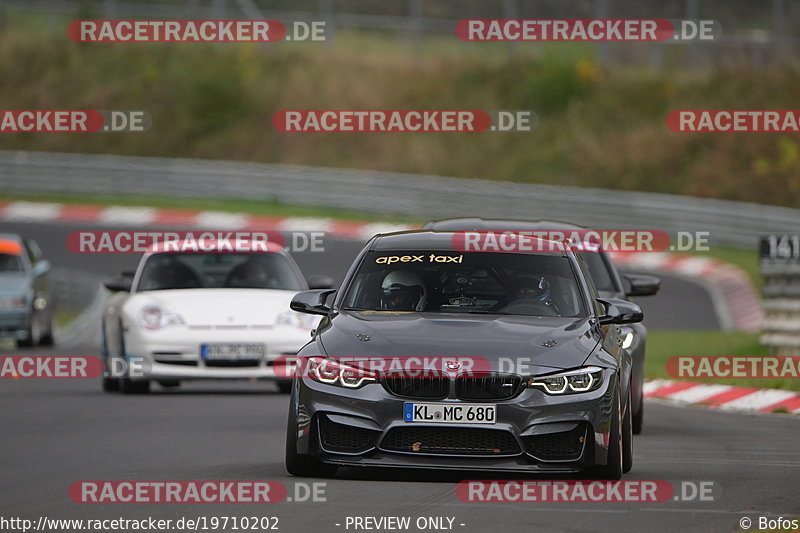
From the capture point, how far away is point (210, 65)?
5447 centimetres

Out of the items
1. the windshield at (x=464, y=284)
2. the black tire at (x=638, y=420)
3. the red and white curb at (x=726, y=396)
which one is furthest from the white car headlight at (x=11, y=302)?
the windshield at (x=464, y=284)

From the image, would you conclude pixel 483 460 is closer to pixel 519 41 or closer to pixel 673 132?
pixel 673 132

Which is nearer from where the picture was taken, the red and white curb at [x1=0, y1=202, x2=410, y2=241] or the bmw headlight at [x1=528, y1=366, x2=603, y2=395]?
the bmw headlight at [x1=528, y1=366, x2=603, y2=395]

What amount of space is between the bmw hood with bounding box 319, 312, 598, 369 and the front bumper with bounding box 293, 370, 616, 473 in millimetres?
229

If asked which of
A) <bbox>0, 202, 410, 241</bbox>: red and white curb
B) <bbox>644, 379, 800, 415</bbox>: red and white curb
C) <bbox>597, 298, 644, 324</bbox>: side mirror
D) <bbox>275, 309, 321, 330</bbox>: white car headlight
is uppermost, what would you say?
<bbox>0, 202, 410, 241</bbox>: red and white curb

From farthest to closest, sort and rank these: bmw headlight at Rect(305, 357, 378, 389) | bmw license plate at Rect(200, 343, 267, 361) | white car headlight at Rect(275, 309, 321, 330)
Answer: white car headlight at Rect(275, 309, 321, 330), bmw license plate at Rect(200, 343, 267, 361), bmw headlight at Rect(305, 357, 378, 389)

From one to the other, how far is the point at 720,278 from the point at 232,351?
18513mm

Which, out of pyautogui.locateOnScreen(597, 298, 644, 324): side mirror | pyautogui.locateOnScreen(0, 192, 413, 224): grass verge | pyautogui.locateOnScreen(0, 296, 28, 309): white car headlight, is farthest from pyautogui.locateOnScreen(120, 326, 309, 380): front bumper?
pyautogui.locateOnScreen(0, 192, 413, 224): grass verge

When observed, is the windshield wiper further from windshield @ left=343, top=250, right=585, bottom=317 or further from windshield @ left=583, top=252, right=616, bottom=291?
windshield @ left=583, top=252, right=616, bottom=291

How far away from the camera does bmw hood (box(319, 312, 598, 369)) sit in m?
9.59

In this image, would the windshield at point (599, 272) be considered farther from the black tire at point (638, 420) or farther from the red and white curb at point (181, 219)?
the red and white curb at point (181, 219)

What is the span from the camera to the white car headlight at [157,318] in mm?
16453

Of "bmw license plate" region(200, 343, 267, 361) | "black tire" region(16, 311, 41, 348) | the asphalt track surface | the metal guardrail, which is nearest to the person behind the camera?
the asphalt track surface

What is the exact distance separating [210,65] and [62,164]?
12342mm
